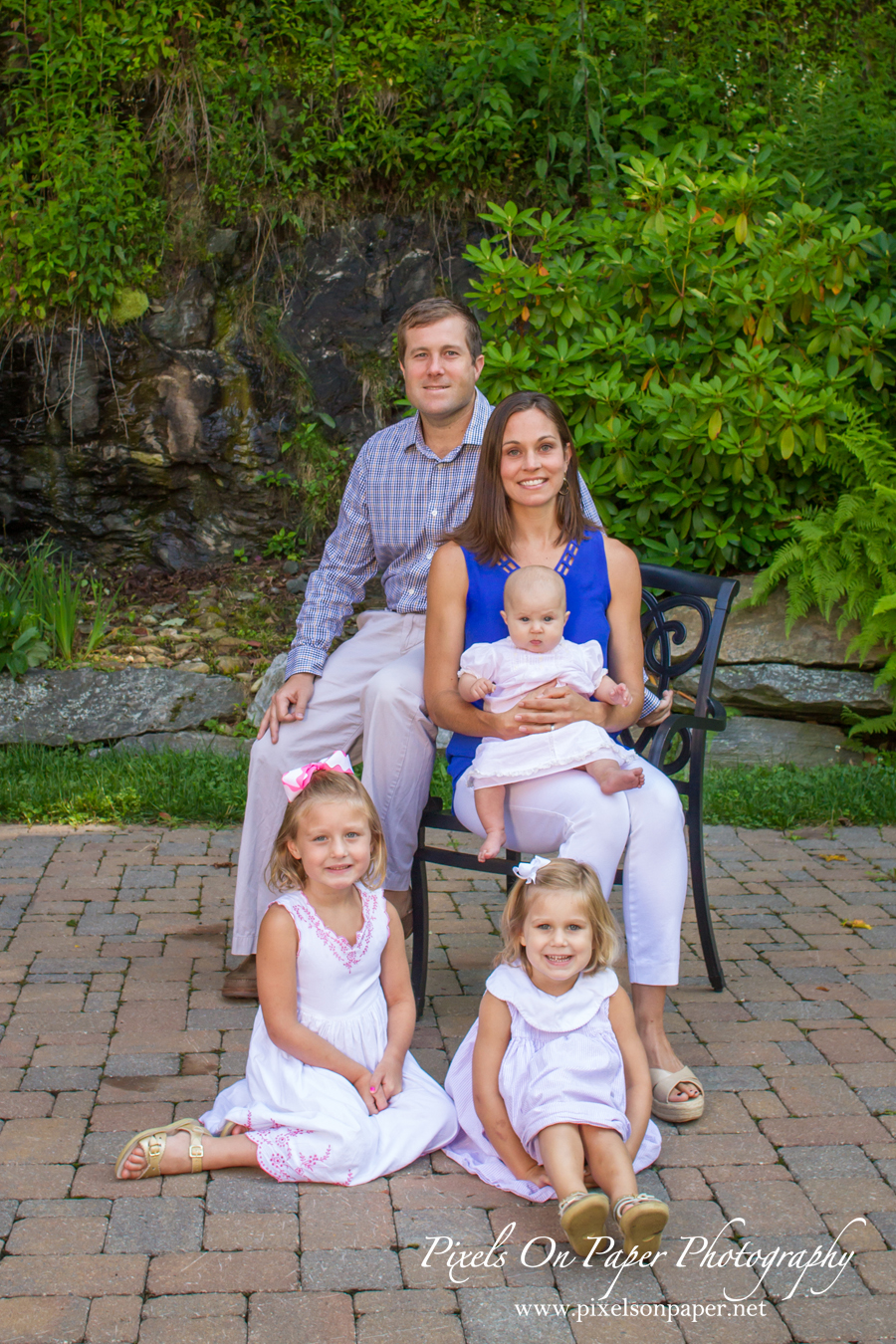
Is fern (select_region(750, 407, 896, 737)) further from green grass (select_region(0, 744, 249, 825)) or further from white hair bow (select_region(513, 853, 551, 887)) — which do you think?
white hair bow (select_region(513, 853, 551, 887))

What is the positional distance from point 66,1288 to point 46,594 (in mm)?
4238

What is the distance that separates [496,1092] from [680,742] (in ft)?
5.07

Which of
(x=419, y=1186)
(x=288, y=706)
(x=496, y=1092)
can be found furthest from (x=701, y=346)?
(x=419, y=1186)

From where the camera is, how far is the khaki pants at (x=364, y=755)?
323 centimetres

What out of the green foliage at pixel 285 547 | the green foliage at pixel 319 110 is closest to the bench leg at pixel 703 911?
the green foliage at pixel 285 547

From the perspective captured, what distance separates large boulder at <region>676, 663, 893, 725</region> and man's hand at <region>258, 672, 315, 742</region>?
2.62m

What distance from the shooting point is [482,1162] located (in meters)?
2.54

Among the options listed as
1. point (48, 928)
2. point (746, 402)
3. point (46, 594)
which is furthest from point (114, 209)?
point (48, 928)

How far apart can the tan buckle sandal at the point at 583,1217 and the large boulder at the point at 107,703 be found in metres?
3.89

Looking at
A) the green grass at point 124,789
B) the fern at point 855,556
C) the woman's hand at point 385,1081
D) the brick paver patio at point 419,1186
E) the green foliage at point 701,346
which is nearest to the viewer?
the brick paver patio at point 419,1186

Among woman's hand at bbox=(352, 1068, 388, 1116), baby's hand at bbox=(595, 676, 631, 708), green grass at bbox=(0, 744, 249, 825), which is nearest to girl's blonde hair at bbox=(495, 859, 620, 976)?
woman's hand at bbox=(352, 1068, 388, 1116)

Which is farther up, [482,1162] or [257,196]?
[257,196]

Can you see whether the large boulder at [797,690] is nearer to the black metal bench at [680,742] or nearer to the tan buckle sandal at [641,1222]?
the black metal bench at [680,742]

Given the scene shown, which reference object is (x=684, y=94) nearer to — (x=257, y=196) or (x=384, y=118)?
(x=384, y=118)
